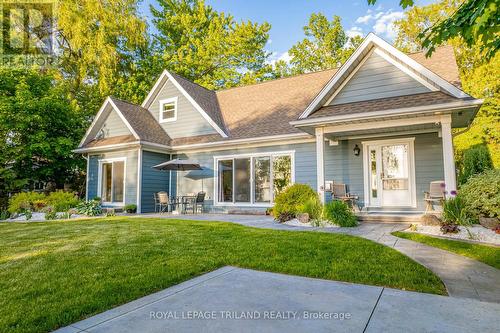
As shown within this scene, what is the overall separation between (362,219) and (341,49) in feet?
72.1

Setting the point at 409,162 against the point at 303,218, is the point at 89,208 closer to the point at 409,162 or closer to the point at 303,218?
the point at 303,218

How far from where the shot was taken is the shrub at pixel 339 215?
7.83m

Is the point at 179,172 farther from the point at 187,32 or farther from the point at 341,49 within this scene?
the point at 341,49

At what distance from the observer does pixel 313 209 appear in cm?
841

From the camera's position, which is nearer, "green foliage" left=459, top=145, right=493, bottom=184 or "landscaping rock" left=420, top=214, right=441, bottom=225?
"landscaping rock" left=420, top=214, right=441, bottom=225

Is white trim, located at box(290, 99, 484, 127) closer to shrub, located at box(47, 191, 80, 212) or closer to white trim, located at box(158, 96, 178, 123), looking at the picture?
white trim, located at box(158, 96, 178, 123)

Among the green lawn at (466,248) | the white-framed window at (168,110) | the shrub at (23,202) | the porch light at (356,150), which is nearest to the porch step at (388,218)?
the green lawn at (466,248)

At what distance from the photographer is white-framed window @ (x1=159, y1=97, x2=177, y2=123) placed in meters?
14.6

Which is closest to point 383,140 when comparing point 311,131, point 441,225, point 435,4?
point 311,131

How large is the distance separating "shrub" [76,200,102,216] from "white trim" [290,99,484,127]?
855 cm

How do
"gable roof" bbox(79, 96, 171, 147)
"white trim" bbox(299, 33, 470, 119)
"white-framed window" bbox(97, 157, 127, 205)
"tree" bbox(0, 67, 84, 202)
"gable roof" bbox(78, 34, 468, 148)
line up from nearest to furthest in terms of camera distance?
"white trim" bbox(299, 33, 470, 119), "gable roof" bbox(78, 34, 468, 148), "gable roof" bbox(79, 96, 171, 147), "white-framed window" bbox(97, 157, 127, 205), "tree" bbox(0, 67, 84, 202)

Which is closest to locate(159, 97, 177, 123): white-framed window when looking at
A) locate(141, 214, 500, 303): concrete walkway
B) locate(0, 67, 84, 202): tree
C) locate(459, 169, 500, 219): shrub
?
locate(0, 67, 84, 202): tree

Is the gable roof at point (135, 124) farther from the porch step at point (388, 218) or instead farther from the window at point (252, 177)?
the porch step at point (388, 218)

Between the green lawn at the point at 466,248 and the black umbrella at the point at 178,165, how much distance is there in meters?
7.87
